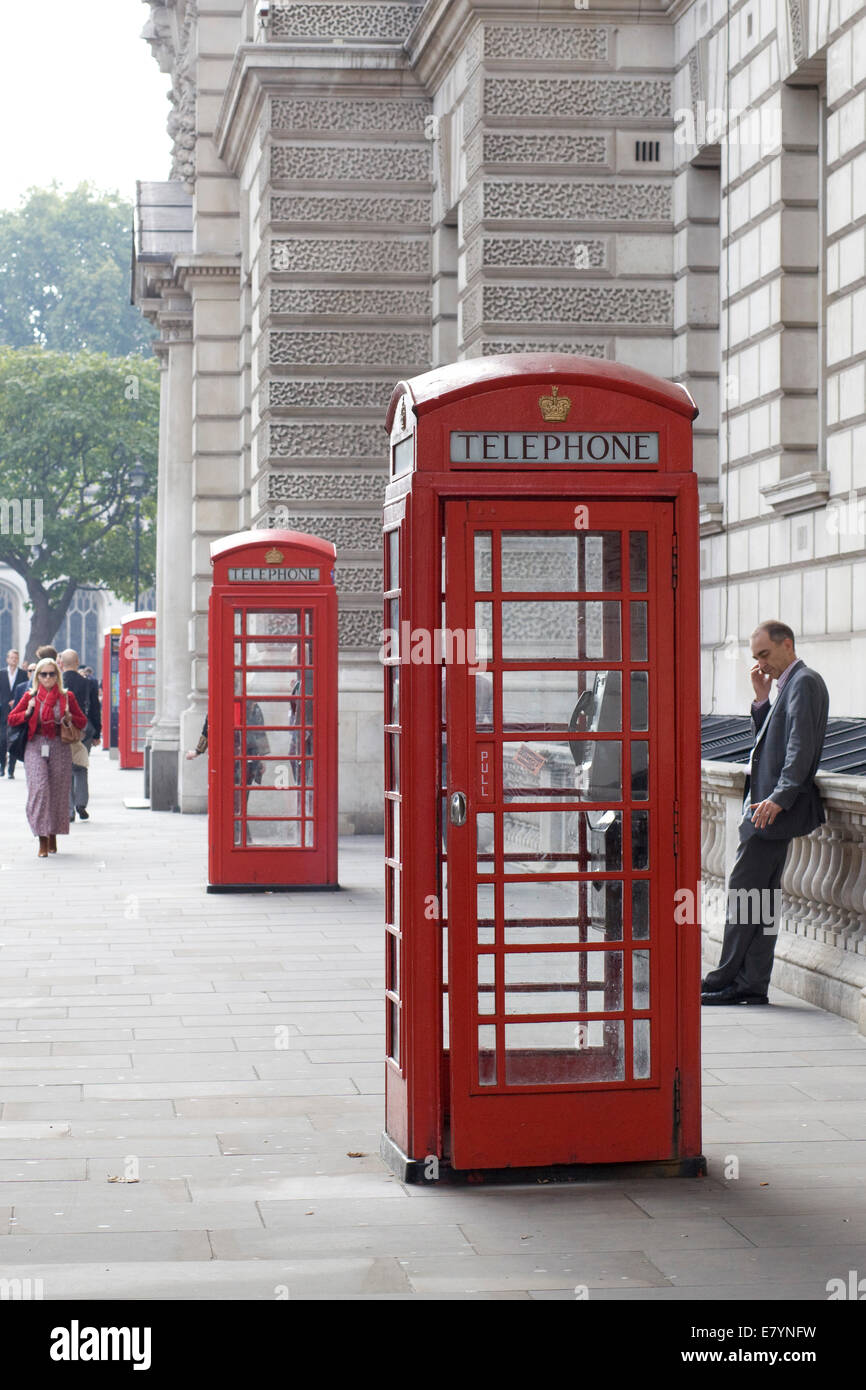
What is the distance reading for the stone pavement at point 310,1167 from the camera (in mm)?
5121

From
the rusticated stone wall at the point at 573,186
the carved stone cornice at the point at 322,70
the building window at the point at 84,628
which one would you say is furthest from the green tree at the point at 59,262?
the rusticated stone wall at the point at 573,186

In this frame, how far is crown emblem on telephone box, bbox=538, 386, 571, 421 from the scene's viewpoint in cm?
615

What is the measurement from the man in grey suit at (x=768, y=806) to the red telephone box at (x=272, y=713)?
517 cm

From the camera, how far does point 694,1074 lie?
20.4 feet

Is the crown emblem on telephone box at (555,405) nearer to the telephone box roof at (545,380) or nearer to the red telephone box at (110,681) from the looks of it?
the telephone box roof at (545,380)

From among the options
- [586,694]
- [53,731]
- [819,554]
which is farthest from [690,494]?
[53,731]

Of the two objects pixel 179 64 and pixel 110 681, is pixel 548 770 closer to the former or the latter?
pixel 179 64

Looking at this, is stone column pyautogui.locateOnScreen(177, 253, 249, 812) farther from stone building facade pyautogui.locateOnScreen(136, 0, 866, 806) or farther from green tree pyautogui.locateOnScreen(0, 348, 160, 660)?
green tree pyautogui.locateOnScreen(0, 348, 160, 660)

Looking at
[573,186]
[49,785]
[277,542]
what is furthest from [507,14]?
[49,785]

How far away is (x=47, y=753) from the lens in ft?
58.2

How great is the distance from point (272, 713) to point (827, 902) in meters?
6.07

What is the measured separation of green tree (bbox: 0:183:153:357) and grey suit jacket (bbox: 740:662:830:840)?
3044 inches

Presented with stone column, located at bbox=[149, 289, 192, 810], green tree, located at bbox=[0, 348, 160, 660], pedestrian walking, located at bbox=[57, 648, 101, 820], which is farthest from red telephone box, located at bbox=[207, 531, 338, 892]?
green tree, located at bbox=[0, 348, 160, 660]
